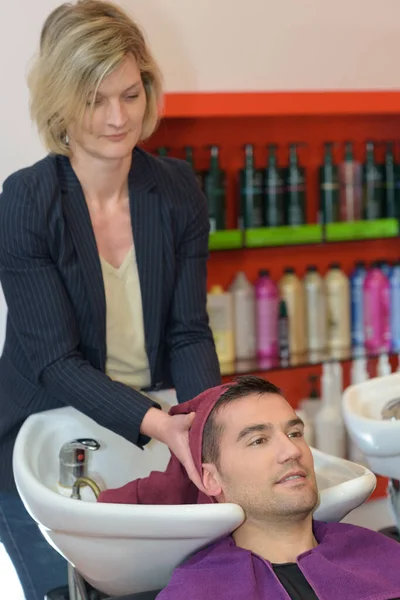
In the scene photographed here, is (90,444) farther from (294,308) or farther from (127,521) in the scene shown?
(294,308)

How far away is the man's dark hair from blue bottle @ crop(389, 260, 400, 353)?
177 cm

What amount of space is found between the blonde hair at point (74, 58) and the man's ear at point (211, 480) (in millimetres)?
701

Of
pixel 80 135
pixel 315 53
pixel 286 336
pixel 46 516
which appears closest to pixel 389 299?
pixel 286 336

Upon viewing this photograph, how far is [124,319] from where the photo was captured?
196cm

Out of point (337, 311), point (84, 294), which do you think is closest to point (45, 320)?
point (84, 294)

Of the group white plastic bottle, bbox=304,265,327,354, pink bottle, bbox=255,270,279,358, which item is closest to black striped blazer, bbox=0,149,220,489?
pink bottle, bbox=255,270,279,358

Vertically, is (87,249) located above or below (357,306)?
above

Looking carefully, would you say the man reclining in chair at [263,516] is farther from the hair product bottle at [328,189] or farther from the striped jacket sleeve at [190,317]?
the hair product bottle at [328,189]

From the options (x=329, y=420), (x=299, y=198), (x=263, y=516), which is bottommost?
(x=329, y=420)

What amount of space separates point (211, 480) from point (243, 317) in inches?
61.8

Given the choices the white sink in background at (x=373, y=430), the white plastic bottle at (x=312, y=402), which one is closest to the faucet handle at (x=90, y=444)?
the white sink in background at (x=373, y=430)

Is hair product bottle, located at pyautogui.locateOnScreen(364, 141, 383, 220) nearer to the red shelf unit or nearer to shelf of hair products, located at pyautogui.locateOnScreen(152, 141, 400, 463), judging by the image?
shelf of hair products, located at pyautogui.locateOnScreen(152, 141, 400, 463)

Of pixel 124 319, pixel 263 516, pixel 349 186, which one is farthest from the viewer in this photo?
pixel 349 186

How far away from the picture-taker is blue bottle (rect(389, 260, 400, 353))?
337cm
